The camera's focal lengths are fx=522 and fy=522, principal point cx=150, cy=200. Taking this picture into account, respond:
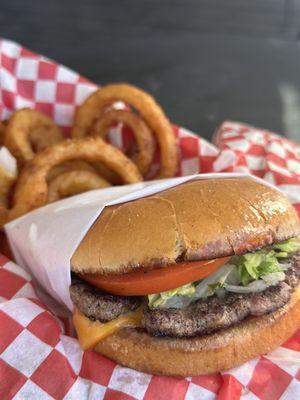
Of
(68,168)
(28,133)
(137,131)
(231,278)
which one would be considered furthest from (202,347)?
(28,133)

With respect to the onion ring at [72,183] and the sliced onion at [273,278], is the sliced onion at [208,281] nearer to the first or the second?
the sliced onion at [273,278]

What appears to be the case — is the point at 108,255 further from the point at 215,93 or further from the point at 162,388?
the point at 215,93

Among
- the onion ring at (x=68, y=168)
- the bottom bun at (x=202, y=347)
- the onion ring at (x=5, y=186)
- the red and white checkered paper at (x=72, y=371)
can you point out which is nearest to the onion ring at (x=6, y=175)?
the onion ring at (x=5, y=186)

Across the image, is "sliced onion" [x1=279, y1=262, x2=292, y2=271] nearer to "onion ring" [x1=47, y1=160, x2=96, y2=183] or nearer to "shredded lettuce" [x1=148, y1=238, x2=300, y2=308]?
"shredded lettuce" [x1=148, y1=238, x2=300, y2=308]

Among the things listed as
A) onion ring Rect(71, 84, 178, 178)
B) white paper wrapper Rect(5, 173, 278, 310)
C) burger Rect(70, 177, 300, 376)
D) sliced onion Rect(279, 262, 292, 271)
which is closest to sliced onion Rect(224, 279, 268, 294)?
burger Rect(70, 177, 300, 376)

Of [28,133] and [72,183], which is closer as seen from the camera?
[72,183]

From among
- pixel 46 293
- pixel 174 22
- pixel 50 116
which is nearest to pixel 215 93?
pixel 174 22

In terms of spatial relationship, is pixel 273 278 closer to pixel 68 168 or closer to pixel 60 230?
pixel 60 230
